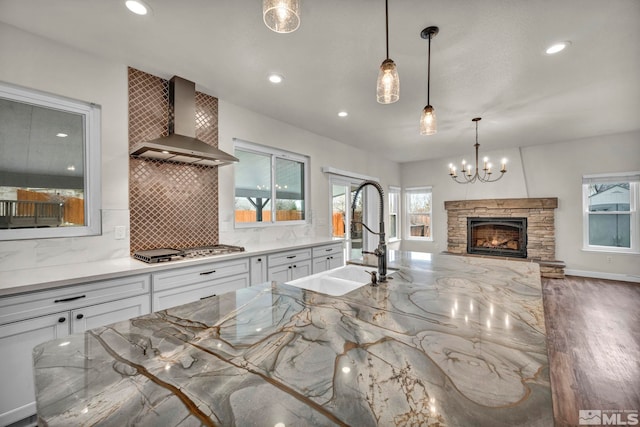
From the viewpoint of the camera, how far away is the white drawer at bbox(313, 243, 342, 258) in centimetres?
355

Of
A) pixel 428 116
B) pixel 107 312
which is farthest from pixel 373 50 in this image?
pixel 107 312

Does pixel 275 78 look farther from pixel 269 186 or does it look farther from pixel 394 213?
pixel 394 213

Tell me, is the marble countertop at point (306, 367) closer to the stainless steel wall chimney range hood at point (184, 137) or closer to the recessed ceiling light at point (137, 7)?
the stainless steel wall chimney range hood at point (184, 137)

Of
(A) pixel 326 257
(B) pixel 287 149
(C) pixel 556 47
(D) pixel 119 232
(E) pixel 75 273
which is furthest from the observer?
(B) pixel 287 149

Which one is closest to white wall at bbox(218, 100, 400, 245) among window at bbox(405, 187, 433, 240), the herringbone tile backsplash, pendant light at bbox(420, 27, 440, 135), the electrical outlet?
the herringbone tile backsplash

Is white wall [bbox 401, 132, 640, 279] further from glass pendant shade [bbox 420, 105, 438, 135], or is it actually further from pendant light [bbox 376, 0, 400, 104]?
pendant light [bbox 376, 0, 400, 104]

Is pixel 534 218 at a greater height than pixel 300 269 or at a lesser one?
greater

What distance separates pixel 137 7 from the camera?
1.75 m

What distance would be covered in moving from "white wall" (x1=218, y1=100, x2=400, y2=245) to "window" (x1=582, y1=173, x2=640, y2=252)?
417cm

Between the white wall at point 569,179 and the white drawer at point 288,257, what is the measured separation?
4.76 meters

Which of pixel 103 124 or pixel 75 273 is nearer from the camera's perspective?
pixel 75 273

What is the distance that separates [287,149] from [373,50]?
6.54ft

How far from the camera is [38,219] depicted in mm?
2035

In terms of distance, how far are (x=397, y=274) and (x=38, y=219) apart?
260 cm
